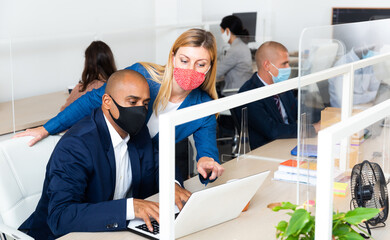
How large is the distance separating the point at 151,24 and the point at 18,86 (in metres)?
1.72

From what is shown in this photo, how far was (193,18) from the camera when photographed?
4969 mm

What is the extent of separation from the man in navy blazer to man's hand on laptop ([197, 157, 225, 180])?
231 millimetres

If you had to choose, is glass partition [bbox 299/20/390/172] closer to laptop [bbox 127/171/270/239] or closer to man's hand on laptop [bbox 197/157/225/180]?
laptop [bbox 127/171/270/239]

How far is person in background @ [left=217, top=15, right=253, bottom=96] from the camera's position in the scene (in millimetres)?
4648

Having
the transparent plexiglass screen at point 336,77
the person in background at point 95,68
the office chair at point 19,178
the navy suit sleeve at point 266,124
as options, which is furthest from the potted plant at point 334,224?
the person in background at point 95,68

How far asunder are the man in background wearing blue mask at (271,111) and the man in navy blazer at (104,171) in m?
0.94

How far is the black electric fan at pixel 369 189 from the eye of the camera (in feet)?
4.93

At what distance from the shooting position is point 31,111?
11.5 ft

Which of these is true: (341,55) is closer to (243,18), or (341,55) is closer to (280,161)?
(280,161)

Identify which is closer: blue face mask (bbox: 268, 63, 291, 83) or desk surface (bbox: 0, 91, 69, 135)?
blue face mask (bbox: 268, 63, 291, 83)

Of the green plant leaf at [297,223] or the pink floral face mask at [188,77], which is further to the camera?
the pink floral face mask at [188,77]

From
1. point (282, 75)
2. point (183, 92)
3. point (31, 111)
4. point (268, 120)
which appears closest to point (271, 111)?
point (268, 120)

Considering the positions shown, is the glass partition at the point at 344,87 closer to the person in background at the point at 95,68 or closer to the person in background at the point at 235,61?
the person in background at the point at 95,68

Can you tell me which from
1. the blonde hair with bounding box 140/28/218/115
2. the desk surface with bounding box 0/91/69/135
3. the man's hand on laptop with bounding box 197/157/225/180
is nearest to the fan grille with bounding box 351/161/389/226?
the man's hand on laptop with bounding box 197/157/225/180
